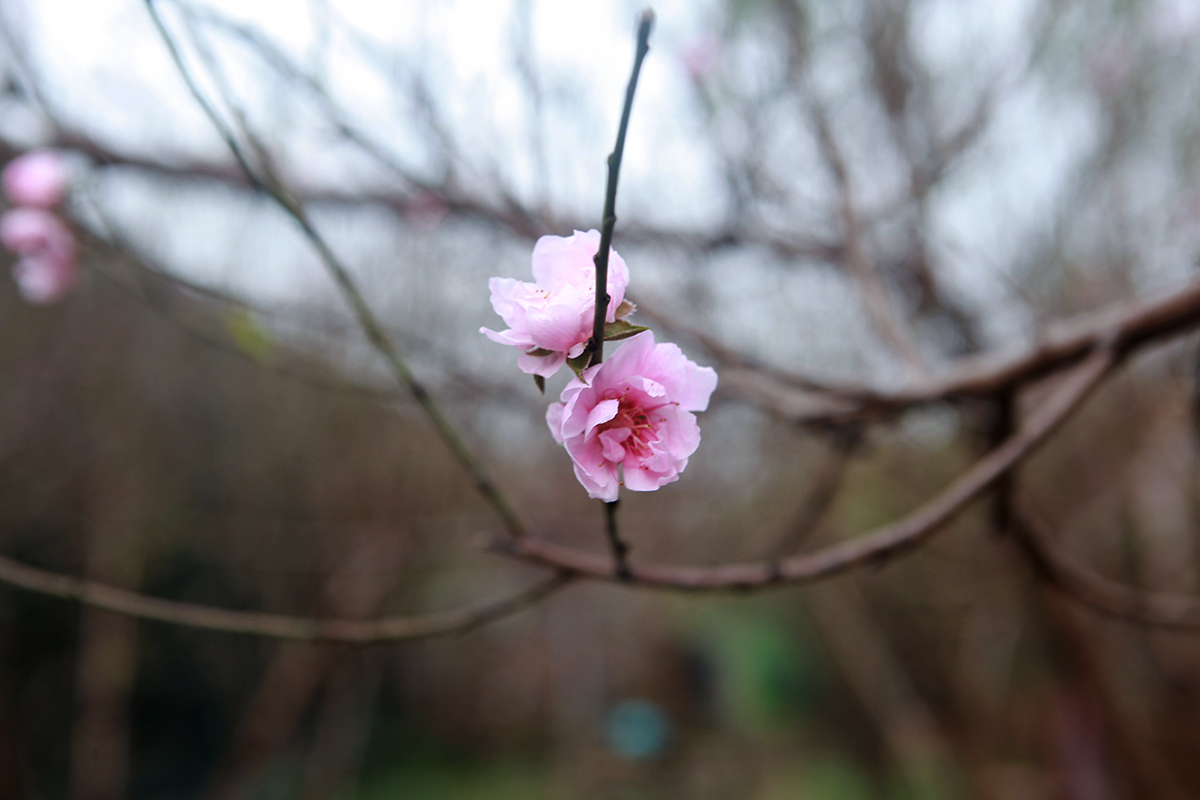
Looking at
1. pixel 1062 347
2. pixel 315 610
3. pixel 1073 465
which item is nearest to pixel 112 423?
pixel 315 610

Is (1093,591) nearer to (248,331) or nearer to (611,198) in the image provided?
(611,198)

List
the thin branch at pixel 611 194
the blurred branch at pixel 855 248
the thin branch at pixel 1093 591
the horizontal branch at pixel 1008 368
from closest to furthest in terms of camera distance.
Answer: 1. the thin branch at pixel 611 194
2. the horizontal branch at pixel 1008 368
3. the thin branch at pixel 1093 591
4. the blurred branch at pixel 855 248

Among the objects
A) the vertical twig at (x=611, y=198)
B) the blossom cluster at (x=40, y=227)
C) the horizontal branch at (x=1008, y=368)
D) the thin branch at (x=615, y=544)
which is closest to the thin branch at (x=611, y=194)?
the vertical twig at (x=611, y=198)

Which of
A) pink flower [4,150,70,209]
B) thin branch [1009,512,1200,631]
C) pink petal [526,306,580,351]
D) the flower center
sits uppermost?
pink flower [4,150,70,209]

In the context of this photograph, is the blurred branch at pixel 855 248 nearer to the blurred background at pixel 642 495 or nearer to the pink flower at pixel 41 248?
the blurred background at pixel 642 495

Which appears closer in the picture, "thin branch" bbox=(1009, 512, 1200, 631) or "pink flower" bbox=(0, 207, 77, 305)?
"thin branch" bbox=(1009, 512, 1200, 631)

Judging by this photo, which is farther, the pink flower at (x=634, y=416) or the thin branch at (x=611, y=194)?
the pink flower at (x=634, y=416)

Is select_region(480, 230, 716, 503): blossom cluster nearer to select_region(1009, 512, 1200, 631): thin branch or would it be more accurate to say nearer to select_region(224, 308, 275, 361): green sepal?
select_region(224, 308, 275, 361): green sepal

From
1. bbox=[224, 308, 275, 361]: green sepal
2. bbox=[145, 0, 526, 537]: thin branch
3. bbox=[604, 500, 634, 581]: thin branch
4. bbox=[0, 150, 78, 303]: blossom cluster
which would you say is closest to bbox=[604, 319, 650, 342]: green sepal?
bbox=[604, 500, 634, 581]: thin branch
